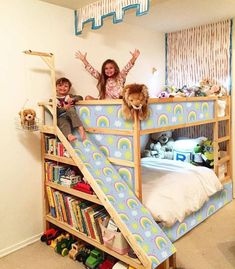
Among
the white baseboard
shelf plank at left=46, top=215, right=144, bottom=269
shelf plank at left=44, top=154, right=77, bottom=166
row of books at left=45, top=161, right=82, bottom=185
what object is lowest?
the white baseboard

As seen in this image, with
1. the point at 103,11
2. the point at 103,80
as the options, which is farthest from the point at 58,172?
the point at 103,11

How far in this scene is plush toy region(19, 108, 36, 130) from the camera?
2.37m

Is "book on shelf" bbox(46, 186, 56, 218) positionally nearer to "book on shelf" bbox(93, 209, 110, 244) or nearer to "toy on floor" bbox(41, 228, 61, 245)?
"toy on floor" bbox(41, 228, 61, 245)

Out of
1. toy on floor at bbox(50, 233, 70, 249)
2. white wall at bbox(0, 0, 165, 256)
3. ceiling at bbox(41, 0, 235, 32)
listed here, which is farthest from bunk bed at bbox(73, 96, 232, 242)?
ceiling at bbox(41, 0, 235, 32)

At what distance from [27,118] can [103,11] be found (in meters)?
1.17

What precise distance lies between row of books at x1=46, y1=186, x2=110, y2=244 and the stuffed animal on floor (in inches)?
62.6

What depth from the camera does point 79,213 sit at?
232 cm

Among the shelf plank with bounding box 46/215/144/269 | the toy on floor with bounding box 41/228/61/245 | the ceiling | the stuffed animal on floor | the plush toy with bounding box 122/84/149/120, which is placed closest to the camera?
the shelf plank with bounding box 46/215/144/269

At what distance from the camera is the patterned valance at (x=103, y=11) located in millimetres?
2171

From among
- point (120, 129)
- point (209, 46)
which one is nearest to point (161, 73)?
point (209, 46)

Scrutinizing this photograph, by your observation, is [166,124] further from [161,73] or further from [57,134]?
[161,73]

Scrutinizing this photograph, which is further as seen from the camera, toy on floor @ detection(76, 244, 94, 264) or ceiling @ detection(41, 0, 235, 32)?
ceiling @ detection(41, 0, 235, 32)

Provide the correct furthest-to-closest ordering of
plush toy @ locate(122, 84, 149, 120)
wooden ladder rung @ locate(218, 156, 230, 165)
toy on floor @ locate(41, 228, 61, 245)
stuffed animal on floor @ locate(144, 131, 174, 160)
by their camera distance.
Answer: stuffed animal on floor @ locate(144, 131, 174, 160)
wooden ladder rung @ locate(218, 156, 230, 165)
toy on floor @ locate(41, 228, 61, 245)
plush toy @ locate(122, 84, 149, 120)

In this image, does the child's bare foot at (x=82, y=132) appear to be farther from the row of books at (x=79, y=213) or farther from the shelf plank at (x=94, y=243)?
the shelf plank at (x=94, y=243)
